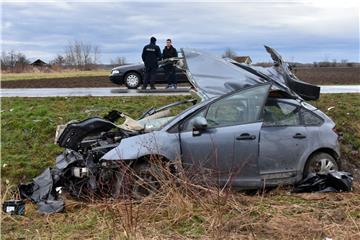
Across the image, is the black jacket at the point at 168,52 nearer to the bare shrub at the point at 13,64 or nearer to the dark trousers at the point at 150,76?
the dark trousers at the point at 150,76

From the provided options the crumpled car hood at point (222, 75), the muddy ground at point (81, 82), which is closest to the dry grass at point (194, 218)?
the crumpled car hood at point (222, 75)

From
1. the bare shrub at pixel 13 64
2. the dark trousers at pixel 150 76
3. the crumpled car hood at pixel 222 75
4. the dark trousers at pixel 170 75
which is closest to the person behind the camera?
the crumpled car hood at pixel 222 75

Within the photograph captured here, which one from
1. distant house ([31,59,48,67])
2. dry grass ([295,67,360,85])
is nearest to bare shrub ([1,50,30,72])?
distant house ([31,59,48,67])

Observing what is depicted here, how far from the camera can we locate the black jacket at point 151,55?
16953 millimetres

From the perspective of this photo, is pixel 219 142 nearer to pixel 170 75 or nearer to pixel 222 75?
pixel 222 75

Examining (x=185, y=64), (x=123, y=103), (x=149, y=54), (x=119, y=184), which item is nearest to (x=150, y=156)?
(x=119, y=184)

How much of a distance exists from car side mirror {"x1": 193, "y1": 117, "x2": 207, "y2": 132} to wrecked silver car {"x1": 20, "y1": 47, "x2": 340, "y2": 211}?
0.01m

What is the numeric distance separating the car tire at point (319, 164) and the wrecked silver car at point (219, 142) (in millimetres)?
14

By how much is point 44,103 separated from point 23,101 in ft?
2.86

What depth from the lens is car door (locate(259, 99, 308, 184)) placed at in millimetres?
6898

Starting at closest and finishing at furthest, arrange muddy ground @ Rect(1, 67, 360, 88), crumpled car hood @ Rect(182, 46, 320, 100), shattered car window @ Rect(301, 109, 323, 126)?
shattered car window @ Rect(301, 109, 323, 126), crumpled car hood @ Rect(182, 46, 320, 100), muddy ground @ Rect(1, 67, 360, 88)

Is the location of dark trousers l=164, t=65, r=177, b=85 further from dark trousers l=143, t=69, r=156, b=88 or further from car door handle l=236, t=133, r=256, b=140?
car door handle l=236, t=133, r=256, b=140

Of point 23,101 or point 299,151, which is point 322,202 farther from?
point 23,101

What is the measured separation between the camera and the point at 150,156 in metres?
6.52
